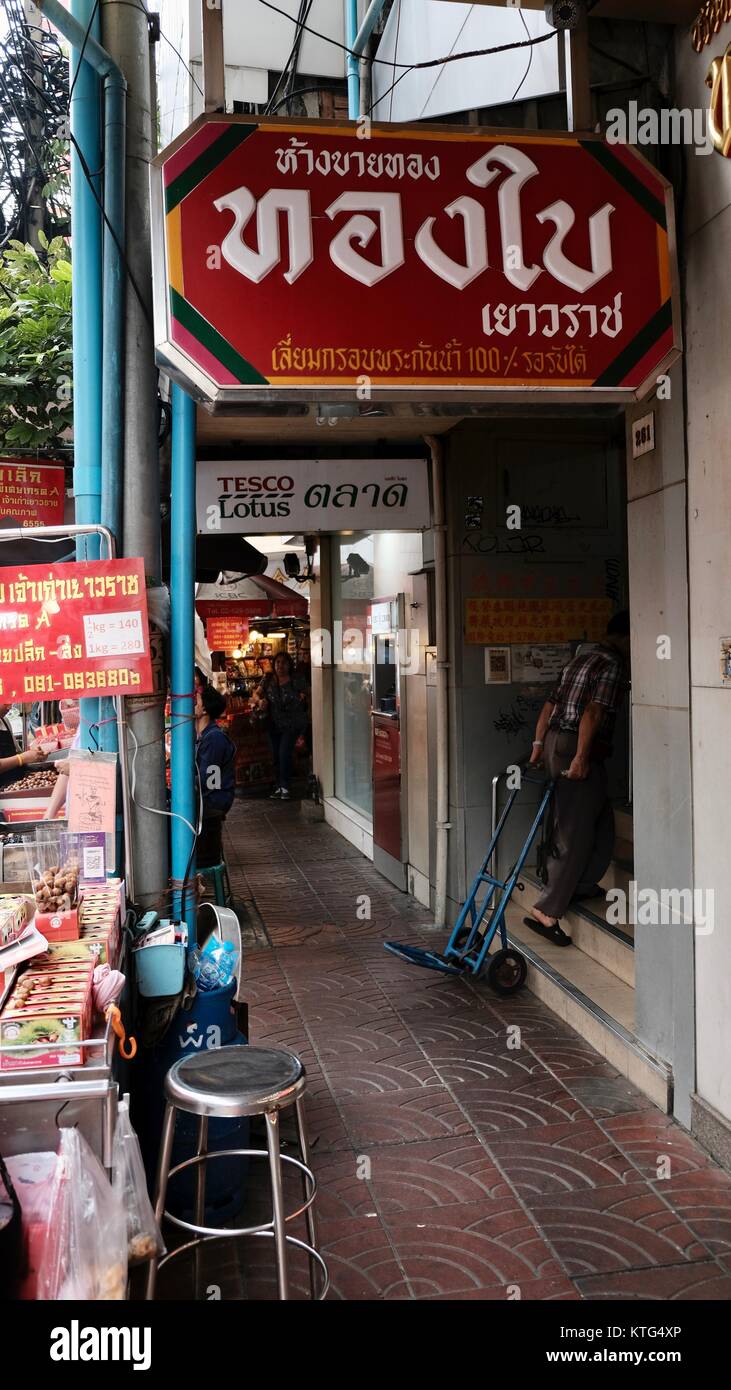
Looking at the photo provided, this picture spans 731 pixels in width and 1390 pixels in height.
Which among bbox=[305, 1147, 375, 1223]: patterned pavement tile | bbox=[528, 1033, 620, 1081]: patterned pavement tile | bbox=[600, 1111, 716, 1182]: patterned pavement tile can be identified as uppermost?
bbox=[528, 1033, 620, 1081]: patterned pavement tile

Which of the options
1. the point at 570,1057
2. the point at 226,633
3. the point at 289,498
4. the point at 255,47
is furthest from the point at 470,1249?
the point at 226,633

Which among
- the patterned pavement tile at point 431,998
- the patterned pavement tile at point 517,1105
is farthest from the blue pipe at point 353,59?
the patterned pavement tile at point 517,1105

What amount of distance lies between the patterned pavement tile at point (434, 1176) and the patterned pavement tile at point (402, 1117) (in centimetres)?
8

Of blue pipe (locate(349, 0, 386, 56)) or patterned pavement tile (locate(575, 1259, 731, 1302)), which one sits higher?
blue pipe (locate(349, 0, 386, 56))

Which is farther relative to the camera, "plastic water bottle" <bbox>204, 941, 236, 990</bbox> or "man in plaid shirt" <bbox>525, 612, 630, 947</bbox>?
"man in plaid shirt" <bbox>525, 612, 630, 947</bbox>

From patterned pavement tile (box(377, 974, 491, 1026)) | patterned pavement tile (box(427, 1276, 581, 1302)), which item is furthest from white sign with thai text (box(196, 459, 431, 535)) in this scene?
patterned pavement tile (box(427, 1276, 581, 1302))

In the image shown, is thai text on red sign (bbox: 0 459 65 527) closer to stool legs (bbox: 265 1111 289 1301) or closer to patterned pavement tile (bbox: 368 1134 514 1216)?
patterned pavement tile (bbox: 368 1134 514 1216)

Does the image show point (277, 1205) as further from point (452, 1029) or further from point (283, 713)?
point (283, 713)

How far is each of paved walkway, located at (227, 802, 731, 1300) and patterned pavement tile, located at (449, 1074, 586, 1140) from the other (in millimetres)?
11

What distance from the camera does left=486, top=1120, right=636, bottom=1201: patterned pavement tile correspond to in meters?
4.02

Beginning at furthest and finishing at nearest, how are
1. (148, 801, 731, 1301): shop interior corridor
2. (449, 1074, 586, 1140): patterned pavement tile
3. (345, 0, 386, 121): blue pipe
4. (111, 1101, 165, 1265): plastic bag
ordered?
(345, 0, 386, 121): blue pipe → (449, 1074, 586, 1140): patterned pavement tile → (148, 801, 731, 1301): shop interior corridor → (111, 1101, 165, 1265): plastic bag

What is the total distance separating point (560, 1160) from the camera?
4.21m

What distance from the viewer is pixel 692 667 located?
168 inches

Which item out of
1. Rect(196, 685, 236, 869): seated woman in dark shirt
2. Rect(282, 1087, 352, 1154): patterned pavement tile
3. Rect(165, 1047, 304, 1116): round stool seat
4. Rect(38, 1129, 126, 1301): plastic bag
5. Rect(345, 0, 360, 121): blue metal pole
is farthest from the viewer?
Rect(345, 0, 360, 121): blue metal pole
